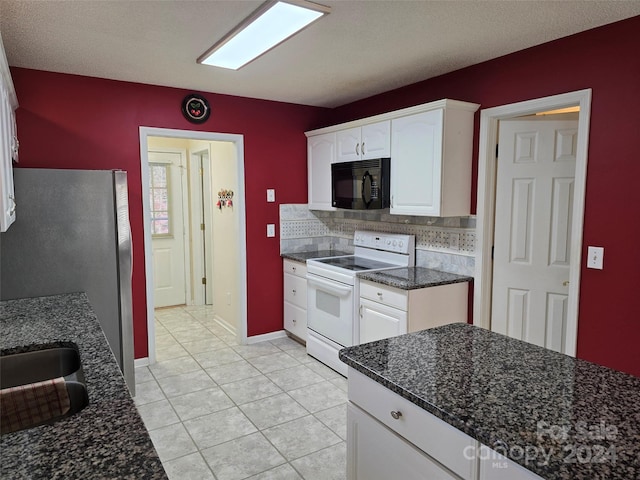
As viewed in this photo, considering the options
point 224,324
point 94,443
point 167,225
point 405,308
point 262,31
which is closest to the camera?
point 94,443

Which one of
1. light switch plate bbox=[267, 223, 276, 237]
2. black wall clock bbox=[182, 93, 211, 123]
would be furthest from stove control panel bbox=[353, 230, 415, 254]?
black wall clock bbox=[182, 93, 211, 123]

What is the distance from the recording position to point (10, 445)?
40.6 inches

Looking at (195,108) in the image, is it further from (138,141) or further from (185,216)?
(185,216)

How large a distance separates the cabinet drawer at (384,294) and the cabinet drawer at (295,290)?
36.2 inches

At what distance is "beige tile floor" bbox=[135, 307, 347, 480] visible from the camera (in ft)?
7.82

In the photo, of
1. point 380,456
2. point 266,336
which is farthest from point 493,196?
point 266,336

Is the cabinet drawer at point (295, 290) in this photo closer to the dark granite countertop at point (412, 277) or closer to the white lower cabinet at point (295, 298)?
the white lower cabinet at point (295, 298)

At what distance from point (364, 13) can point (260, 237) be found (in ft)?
8.29

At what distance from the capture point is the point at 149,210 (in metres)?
3.71

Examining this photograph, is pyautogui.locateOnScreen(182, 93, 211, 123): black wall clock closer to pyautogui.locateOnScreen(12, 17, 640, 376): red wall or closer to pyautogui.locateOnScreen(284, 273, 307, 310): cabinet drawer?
pyautogui.locateOnScreen(12, 17, 640, 376): red wall

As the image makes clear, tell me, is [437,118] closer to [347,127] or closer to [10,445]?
[347,127]

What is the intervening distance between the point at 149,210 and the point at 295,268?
1.43 meters

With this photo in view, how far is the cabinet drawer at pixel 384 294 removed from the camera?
2.98 m

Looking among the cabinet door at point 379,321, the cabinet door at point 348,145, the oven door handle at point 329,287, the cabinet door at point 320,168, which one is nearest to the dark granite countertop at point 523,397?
the cabinet door at point 379,321
